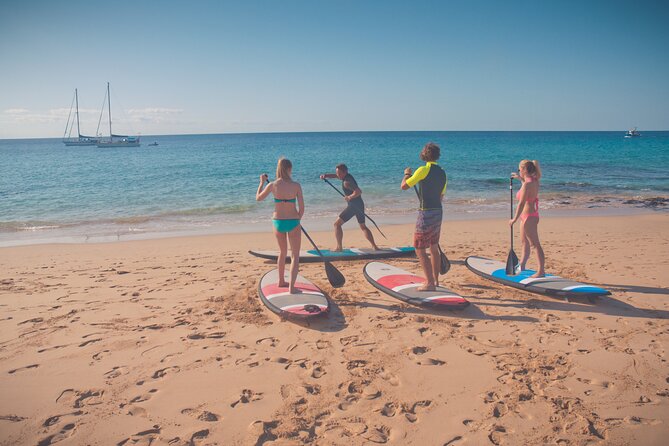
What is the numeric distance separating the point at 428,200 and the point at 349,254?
3092mm

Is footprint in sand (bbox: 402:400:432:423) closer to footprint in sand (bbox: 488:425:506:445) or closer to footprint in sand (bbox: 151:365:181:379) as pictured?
footprint in sand (bbox: 488:425:506:445)

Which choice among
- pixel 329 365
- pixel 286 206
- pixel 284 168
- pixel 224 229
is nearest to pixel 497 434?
pixel 329 365

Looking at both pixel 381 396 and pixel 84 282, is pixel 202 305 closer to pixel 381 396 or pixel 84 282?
pixel 84 282

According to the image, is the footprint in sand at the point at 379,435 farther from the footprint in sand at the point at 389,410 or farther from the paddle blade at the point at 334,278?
the paddle blade at the point at 334,278

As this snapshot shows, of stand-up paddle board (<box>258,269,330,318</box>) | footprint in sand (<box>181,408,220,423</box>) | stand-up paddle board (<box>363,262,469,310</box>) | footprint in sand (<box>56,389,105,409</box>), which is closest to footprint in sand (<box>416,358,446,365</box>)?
stand-up paddle board (<box>363,262,469,310</box>)

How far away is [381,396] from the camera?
3.46 meters

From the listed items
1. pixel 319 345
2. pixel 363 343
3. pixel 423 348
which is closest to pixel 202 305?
pixel 319 345

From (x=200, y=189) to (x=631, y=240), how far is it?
1667 centimetres

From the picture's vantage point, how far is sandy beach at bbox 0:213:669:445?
308cm

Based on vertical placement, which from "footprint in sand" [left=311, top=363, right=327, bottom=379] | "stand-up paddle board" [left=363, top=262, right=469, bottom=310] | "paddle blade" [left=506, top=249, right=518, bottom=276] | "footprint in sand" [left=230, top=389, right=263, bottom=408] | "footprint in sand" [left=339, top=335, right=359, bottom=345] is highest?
"paddle blade" [left=506, top=249, right=518, bottom=276]

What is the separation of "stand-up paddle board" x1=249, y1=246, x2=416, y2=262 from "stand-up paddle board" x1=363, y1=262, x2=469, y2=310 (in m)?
1.08

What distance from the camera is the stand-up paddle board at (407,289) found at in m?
5.16

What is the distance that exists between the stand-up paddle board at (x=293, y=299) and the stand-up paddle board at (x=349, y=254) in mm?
1643

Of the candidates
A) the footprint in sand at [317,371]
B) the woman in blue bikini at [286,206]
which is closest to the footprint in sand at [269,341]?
the footprint in sand at [317,371]
